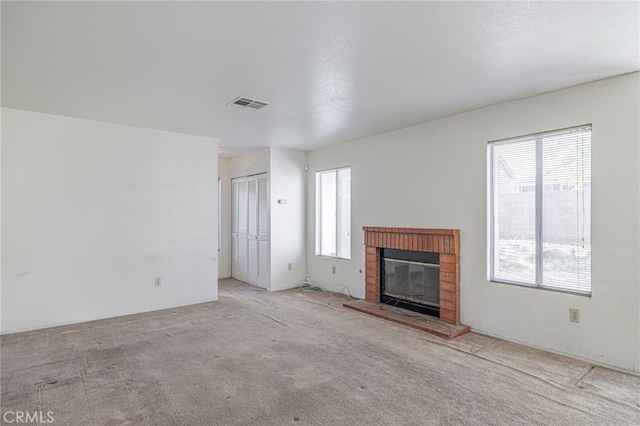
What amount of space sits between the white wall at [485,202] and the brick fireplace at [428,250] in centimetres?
10

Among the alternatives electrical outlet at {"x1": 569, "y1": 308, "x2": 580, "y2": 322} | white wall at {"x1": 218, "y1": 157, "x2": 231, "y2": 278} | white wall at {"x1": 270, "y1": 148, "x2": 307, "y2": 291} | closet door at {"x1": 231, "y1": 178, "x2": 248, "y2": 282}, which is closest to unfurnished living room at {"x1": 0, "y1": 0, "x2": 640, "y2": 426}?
electrical outlet at {"x1": 569, "y1": 308, "x2": 580, "y2": 322}

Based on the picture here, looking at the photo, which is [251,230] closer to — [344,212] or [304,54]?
[344,212]

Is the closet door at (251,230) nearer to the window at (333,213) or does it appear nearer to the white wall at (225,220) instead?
the white wall at (225,220)

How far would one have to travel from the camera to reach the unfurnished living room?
86.5 inches

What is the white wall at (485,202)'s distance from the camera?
9.24 ft

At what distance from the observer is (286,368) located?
2.88 meters

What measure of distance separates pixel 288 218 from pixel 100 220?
2798 mm

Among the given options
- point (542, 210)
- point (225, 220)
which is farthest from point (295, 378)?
point (225, 220)

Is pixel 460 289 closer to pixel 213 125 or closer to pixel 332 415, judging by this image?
pixel 332 415

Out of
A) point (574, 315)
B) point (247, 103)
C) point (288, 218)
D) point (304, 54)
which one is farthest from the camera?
point (288, 218)

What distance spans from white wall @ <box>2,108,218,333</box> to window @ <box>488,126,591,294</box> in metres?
3.89

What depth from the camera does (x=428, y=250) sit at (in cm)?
422

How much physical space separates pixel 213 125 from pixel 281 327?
2.68 metres

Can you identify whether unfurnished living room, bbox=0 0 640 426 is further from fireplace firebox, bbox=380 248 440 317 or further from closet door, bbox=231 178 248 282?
closet door, bbox=231 178 248 282
